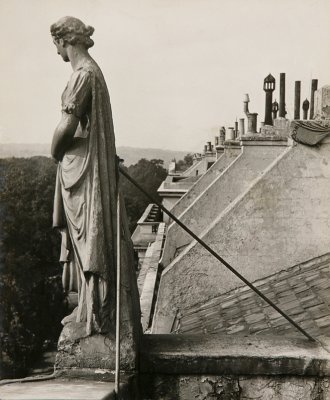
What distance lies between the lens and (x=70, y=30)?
5.46m

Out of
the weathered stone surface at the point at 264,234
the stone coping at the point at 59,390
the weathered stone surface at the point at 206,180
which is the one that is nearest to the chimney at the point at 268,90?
the weathered stone surface at the point at 206,180

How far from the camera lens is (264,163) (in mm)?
14148

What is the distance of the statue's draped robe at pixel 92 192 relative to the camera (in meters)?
5.35

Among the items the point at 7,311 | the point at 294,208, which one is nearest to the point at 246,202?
the point at 294,208

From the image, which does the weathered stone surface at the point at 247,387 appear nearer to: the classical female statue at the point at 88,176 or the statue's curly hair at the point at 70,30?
the classical female statue at the point at 88,176

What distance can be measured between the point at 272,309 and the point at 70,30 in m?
4.71

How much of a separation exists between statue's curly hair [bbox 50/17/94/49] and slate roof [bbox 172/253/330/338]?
3.69 metres

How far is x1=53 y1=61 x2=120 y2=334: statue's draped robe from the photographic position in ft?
17.6

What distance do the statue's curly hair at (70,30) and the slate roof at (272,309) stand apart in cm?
369

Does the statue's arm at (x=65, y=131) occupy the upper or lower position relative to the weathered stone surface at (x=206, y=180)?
upper

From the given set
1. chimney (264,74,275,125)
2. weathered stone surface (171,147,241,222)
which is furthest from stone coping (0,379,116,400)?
weathered stone surface (171,147,241,222)

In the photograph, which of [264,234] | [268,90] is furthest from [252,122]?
[264,234]

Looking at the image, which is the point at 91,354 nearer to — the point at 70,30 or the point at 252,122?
the point at 70,30

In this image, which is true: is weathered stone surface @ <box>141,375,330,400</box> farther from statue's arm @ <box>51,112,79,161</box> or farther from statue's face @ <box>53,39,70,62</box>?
statue's face @ <box>53,39,70,62</box>
